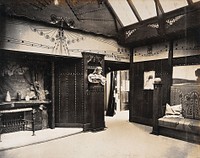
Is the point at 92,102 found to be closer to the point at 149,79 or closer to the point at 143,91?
the point at 143,91

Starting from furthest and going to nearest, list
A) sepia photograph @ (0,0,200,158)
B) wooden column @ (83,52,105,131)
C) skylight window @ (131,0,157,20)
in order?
wooden column @ (83,52,105,131) < skylight window @ (131,0,157,20) < sepia photograph @ (0,0,200,158)

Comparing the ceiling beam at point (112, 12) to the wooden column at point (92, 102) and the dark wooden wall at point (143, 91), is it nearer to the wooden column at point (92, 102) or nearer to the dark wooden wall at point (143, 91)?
the wooden column at point (92, 102)

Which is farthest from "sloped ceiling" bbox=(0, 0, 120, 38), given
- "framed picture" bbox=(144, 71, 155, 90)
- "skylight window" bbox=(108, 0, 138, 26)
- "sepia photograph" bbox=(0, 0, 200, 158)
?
"framed picture" bbox=(144, 71, 155, 90)

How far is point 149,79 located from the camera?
562cm

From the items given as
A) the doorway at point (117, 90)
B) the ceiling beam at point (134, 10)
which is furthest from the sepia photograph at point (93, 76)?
the doorway at point (117, 90)

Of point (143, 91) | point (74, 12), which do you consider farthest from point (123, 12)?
point (143, 91)

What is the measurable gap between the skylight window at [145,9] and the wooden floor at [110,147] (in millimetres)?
2878

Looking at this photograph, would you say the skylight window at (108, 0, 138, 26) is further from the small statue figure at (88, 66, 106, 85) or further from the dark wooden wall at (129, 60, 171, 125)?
the small statue figure at (88, 66, 106, 85)

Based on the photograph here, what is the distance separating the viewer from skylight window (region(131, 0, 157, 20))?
457cm

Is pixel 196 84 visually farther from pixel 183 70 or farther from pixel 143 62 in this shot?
pixel 143 62

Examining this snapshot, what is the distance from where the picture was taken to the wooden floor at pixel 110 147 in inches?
127

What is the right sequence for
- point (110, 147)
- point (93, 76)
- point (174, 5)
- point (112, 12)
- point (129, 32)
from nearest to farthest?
point (110, 147)
point (174, 5)
point (93, 76)
point (112, 12)
point (129, 32)

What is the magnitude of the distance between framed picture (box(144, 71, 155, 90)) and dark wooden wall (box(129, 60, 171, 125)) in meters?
0.11

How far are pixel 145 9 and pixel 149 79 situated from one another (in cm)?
194
